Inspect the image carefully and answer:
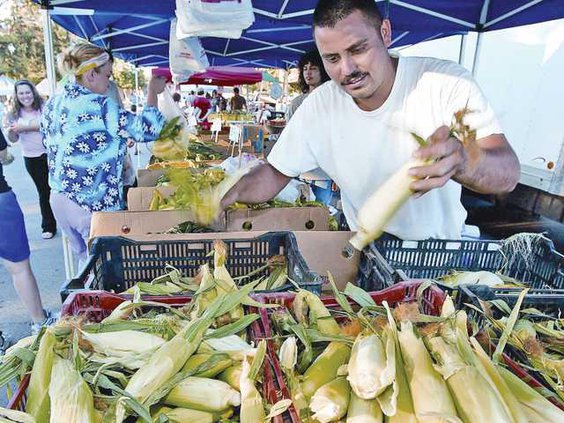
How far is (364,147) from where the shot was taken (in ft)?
7.10

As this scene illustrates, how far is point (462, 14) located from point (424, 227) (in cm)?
384

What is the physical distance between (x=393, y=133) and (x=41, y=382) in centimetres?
170

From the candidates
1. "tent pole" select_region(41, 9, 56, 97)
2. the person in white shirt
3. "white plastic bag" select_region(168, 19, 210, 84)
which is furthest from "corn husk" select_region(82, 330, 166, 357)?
"white plastic bag" select_region(168, 19, 210, 84)

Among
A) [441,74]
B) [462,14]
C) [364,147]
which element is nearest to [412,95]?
[441,74]

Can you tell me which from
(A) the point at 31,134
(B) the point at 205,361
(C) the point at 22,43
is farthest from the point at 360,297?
(C) the point at 22,43

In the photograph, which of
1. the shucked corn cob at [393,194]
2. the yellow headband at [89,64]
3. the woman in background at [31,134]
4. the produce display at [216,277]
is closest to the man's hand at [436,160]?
the shucked corn cob at [393,194]

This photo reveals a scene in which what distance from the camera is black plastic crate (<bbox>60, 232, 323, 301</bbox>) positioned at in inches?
79.5

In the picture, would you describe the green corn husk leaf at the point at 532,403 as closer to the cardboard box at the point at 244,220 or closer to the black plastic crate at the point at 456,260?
the black plastic crate at the point at 456,260

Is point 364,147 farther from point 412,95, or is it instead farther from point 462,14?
point 462,14

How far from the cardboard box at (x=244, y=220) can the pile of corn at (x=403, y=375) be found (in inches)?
57.8

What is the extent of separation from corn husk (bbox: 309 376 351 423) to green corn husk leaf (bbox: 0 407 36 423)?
2.13ft

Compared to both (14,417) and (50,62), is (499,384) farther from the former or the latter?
(50,62)

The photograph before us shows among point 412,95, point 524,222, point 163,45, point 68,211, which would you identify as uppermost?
point 163,45

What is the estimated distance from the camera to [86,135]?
10.6 feet
